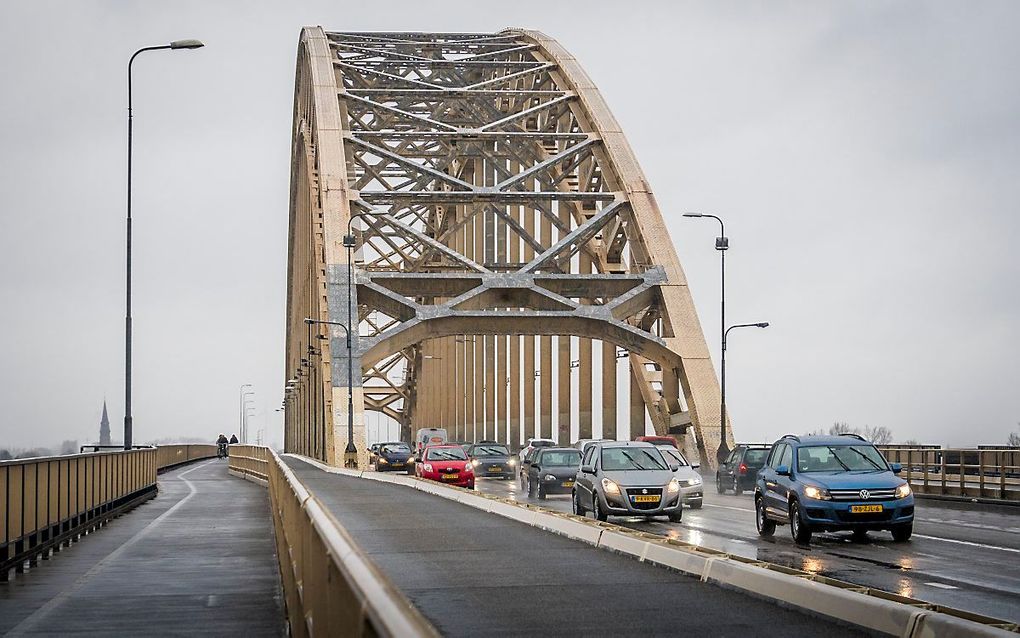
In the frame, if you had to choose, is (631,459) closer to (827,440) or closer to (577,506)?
(577,506)

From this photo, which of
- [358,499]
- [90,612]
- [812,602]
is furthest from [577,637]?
[358,499]

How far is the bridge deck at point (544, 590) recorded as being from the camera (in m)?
10.4

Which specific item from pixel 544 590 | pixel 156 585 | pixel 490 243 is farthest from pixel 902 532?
pixel 490 243

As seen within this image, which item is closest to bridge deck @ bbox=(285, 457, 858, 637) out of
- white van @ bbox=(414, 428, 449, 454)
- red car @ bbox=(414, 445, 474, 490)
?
red car @ bbox=(414, 445, 474, 490)

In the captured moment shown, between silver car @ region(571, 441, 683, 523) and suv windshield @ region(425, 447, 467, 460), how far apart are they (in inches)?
662

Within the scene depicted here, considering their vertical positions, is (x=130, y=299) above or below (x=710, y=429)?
above

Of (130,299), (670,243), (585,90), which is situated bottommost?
(130,299)

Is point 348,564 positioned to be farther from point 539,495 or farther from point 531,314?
point 531,314

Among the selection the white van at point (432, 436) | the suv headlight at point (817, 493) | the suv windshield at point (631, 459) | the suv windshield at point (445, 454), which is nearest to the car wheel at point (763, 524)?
the suv headlight at point (817, 493)

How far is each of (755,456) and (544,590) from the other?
2933cm

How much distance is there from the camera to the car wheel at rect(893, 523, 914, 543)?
2175 centimetres

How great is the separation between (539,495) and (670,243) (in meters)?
25.2

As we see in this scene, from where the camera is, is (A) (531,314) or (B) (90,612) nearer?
(B) (90,612)

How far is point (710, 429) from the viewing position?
5572 centimetres
